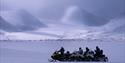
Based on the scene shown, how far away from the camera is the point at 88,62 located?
57.7ft

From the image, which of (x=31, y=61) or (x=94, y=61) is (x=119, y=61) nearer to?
(x=94, y=61)

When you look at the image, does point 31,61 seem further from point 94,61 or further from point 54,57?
point 94,61

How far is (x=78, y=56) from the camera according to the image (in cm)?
1816

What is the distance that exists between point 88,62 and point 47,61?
2.28 m

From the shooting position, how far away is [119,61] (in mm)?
18312

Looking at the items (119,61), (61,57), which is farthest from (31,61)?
(119,61)

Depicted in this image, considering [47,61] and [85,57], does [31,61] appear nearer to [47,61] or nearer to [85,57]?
[47,61]

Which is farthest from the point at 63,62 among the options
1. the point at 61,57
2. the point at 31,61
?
→ the point at 31,61

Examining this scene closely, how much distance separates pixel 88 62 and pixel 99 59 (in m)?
0.84

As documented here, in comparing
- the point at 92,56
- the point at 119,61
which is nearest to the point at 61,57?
the point at 92,56

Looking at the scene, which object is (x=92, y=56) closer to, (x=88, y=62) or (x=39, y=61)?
(x=88, y=62)

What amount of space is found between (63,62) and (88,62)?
122 centimetres

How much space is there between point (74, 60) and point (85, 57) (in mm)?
579

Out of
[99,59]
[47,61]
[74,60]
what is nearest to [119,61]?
[99,59]
